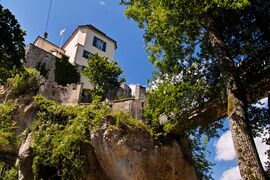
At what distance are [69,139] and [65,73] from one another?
18.5 metres

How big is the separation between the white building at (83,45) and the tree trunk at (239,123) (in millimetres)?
26736

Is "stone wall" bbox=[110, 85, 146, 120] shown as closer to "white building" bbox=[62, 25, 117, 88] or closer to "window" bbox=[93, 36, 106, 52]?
"white building" bbox=[62, 25, 117, 88]

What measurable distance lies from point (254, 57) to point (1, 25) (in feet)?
26.2

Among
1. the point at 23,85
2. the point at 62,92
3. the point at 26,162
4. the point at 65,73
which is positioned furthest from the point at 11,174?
the point at 65,73

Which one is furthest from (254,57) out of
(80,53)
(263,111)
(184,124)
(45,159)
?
(80,53)

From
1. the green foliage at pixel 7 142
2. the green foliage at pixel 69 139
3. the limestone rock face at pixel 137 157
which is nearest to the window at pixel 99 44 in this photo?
the green foliage at pixel 7 142

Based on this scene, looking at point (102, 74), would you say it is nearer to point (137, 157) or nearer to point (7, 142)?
point (7, 142)

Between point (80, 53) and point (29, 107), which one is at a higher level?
point (80, 53)

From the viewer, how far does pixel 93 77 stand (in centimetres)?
2666

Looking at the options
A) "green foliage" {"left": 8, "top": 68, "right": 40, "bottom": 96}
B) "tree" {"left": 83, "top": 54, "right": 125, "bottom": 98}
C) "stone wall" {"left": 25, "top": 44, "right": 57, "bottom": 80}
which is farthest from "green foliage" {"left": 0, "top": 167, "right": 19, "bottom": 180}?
"stone wall" {"left": 25, "top": 44, "right": 57, "bottom": 80}

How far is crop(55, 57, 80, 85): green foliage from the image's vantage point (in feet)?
104

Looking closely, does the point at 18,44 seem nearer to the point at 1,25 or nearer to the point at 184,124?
the point at 1,25

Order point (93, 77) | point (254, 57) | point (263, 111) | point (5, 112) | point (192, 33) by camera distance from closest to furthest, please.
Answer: point (254, 57) < point (263, 111) < point (192, 33) < point (5, 112) < point (93, 77)

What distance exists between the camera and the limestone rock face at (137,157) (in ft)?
45.0
